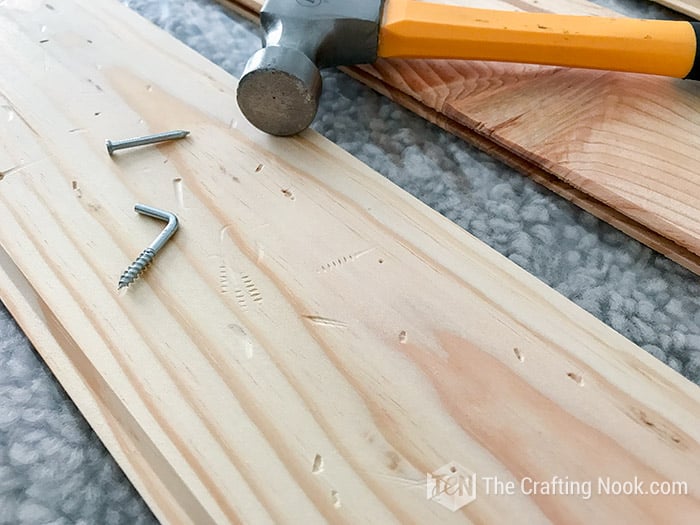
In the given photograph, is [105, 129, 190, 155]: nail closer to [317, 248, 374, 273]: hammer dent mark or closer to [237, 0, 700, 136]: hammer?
[237, 0, 700, 136]: hammer

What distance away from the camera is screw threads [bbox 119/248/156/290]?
54 cm

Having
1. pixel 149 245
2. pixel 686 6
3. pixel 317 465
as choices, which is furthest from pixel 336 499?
pixel 686 6

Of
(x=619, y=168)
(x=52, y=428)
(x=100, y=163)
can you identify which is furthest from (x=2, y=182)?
(x=619, y=168)

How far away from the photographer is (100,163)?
620 millimetres

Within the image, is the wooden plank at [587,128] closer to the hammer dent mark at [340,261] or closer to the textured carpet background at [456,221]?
the textured carpet background at [456,221]

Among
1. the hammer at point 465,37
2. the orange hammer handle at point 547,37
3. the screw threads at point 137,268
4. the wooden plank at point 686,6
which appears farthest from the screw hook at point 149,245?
the wooden plank at point 686,6

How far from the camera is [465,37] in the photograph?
2.17 ft

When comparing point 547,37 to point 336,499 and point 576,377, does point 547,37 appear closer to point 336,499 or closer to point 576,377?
point 576,377

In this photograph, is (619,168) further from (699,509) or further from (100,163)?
(100,163)

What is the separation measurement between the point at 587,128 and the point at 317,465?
39 cm

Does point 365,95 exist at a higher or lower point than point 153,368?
higher

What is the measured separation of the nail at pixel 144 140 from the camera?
62cm

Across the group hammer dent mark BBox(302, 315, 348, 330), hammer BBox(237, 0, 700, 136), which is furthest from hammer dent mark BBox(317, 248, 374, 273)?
hammer BBox(237, 0, 700, 136)

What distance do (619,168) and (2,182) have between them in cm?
52
